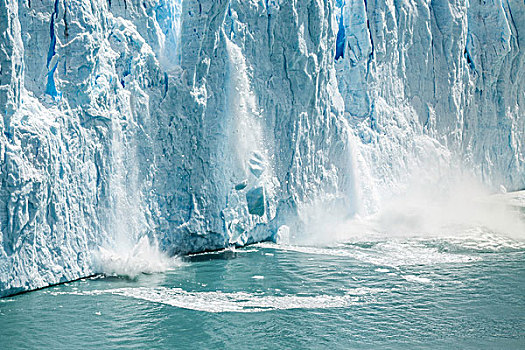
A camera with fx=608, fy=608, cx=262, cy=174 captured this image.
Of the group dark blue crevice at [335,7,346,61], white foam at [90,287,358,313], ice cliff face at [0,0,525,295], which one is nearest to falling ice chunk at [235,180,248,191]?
ice cliff face at [0,0,525,295]

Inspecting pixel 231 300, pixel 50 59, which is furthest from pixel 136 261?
pixel 50 59

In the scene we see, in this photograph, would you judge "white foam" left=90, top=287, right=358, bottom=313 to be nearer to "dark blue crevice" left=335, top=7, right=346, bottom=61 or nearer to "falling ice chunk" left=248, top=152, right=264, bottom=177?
"falling ice chunk" left=248, top=152, right=264, bottom=177

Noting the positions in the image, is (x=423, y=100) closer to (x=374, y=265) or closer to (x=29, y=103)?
(x=374, y=265)

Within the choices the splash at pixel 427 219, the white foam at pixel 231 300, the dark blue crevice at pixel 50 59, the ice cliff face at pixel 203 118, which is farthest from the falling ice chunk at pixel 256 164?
the dark blue crevice at pixel 50 59

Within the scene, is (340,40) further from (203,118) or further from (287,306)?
(287,306)

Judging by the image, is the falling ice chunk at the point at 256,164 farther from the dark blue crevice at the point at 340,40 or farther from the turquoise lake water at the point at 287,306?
the dark blue crevice at the point at 340,40

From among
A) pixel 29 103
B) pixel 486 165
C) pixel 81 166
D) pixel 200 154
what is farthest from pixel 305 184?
pixel 486 165
